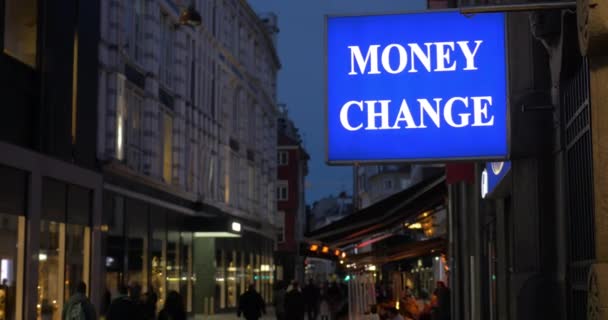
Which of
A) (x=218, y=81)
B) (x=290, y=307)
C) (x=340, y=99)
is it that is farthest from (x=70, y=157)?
(x=218, y=81)

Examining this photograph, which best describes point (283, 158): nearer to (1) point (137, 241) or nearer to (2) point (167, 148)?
(2) point (167, 148)

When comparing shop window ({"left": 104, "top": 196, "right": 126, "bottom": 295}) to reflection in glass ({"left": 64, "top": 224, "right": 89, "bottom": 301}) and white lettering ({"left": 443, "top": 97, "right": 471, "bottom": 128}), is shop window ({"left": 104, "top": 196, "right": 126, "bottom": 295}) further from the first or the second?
white lettering ({"left": 443, "top": 97, "right": 471, "bottom": 128})

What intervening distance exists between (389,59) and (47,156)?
48.5 feet

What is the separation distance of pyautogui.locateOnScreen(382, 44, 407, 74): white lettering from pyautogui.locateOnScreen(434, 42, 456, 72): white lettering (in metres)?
0.30

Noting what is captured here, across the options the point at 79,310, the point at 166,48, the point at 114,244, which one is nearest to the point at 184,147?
the point at 166,48

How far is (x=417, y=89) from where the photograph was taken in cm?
902

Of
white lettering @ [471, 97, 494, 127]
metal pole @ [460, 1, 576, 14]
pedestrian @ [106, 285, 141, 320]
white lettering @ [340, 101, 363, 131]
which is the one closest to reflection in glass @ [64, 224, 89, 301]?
pedestrian @ [106, 285, 141, 320]

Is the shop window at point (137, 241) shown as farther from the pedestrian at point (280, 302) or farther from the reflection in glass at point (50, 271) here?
the reflection in glass at point (50, 271)

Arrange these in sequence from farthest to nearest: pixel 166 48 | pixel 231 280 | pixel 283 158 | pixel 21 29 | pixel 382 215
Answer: pixel 283 158, pixel 231 280, pixel 166 48, pixel 21 29, pixel 382 215

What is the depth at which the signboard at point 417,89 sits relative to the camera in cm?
889

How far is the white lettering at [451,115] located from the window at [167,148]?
26946 mm

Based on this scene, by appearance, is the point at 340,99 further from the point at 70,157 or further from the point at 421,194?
the point at 70,157

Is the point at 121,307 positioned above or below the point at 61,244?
below

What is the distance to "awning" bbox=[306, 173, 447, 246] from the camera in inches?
712
